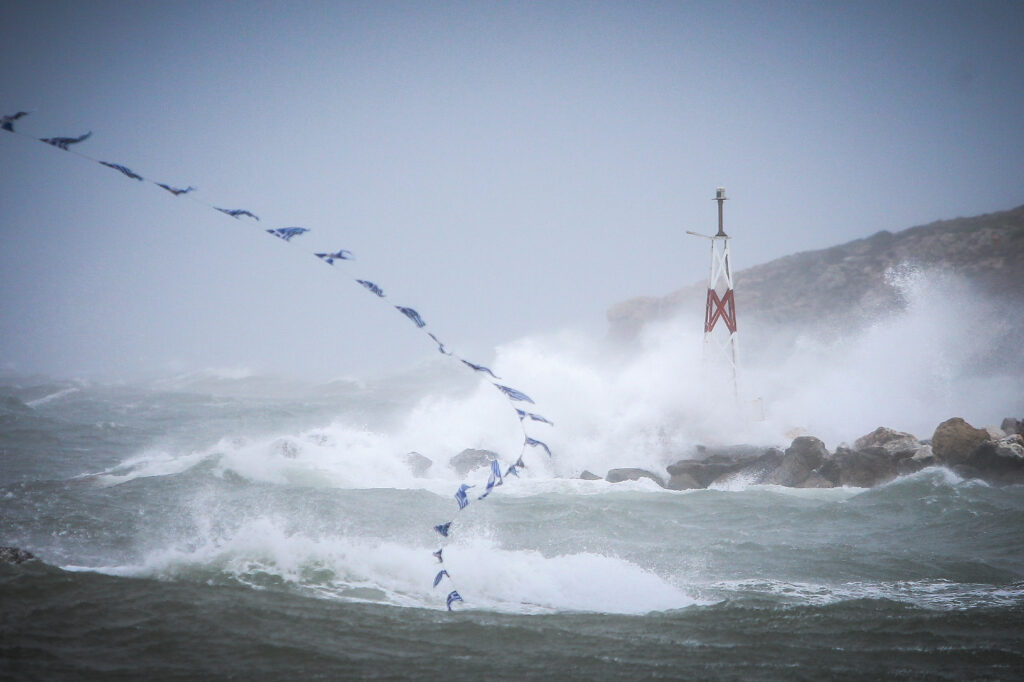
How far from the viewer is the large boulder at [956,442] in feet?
56.6

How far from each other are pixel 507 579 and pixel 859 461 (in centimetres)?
1352

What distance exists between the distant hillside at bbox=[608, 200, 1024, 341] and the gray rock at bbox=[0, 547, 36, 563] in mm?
47134

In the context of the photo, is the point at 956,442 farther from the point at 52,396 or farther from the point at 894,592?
the point at 52,396

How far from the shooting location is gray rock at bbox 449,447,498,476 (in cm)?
2314

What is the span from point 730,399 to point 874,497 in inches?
276

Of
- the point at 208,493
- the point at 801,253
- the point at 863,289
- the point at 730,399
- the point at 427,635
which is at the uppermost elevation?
the point at 801,253

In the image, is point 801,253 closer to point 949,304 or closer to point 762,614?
point 949,304

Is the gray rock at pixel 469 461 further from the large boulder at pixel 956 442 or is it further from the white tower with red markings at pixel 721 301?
the large boulder at pixel 956 442

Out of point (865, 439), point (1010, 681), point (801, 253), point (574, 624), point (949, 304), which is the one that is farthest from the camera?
point (801, 253)

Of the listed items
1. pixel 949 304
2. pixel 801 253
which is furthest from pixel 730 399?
pixel 801 253

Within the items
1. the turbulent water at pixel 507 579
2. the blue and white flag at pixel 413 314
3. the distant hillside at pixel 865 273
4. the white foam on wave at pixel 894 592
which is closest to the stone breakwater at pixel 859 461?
the turbulent water at pixel 507 579

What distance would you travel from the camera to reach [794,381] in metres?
34.4

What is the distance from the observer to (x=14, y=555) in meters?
10.0

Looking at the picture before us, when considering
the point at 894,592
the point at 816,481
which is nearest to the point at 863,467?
the point at 816,481
